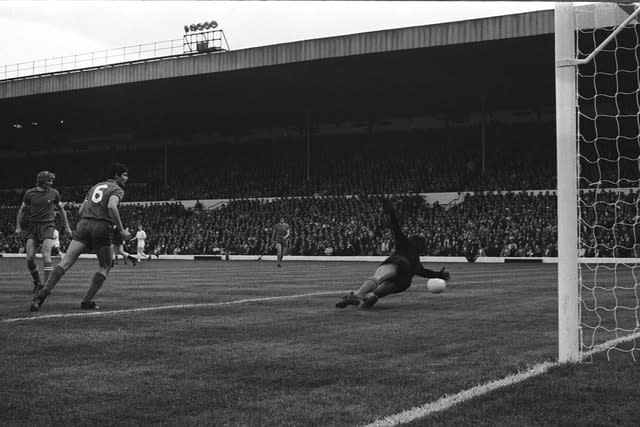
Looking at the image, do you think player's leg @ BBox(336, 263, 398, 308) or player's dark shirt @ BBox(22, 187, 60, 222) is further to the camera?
player's dark shirt @ BBox(22, 187, 60, 222)

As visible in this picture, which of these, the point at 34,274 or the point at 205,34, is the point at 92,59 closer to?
the point at 205,34

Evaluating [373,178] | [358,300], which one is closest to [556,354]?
[358,300]

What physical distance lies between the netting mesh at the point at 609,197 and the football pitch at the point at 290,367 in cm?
65

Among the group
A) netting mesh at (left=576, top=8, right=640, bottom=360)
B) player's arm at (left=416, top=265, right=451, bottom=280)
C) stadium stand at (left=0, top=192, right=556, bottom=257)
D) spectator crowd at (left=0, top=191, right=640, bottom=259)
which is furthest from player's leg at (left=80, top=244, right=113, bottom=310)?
stadium stand at (left=0, top=192, right=556, bottom=257)

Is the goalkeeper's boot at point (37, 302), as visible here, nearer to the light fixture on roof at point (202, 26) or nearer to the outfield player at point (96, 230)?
the outfield player at point (96, 230)

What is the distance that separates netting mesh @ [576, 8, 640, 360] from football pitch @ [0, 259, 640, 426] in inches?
25.5

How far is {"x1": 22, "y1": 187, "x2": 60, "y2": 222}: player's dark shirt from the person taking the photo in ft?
38.0

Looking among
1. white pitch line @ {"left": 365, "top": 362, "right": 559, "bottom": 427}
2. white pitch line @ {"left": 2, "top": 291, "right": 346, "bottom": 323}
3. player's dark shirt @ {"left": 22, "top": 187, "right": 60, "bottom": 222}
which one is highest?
player's dark shirt @ {"left": 22, "top": 187, "right": 60, "bottom": 222}

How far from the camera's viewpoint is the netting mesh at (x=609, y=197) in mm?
7473

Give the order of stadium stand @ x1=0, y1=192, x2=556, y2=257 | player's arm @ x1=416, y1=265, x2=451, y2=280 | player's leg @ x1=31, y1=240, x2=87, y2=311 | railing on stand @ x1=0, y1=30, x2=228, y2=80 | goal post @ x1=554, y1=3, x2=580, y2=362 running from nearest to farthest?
goal post @ x1=554, y1=3, x2=580, y2=362 → player's leg @ x1=31, y1=240, x2=87, y2=311 → player's arm @ x1=416, y1=265, x2=451, y2=280 → stadium stand @ x1=0, y1=192, x2=556, y2=257 → railing on stand @ x1=0, y1=30, x2=228, y2=80

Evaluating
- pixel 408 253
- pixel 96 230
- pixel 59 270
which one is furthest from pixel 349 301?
pixel 59 270

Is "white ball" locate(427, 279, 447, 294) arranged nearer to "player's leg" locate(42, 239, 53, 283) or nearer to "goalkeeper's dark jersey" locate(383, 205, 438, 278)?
"goalkeeper's dark jersey" locate(383, 205, 438, 278)

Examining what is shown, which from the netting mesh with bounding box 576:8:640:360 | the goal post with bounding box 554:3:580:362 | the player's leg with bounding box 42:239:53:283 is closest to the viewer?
the goal post with bounding box 554:3:580:362

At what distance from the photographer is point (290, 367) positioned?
5480mm
